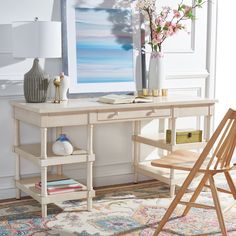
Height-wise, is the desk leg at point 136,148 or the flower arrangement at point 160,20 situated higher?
the flower arrangement at point 160,20

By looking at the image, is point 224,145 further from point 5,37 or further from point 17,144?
point 5,37

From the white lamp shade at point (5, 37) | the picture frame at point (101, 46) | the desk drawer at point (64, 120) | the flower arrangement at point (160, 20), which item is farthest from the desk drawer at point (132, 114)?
the white lamp shade at point (5, 37)

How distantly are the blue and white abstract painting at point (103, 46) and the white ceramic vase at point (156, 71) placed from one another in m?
0.21

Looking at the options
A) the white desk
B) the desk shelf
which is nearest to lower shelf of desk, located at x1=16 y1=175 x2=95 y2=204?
the white desk

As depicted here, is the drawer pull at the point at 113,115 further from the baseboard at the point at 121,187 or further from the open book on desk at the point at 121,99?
the baseboard at the point at 121,187

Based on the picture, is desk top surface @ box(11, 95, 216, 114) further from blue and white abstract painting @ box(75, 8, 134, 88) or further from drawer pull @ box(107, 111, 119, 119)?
blue and white abstract painting @ box(75, 8, 134, 88)

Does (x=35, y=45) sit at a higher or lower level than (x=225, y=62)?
higher

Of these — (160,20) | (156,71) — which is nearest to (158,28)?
(160,20)

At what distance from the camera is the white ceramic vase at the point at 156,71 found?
4.57 m

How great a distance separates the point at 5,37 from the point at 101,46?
2.66 ft

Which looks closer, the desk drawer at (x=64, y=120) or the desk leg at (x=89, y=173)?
the desk drawer at (x=64, y=120)

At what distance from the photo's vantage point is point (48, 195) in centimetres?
391

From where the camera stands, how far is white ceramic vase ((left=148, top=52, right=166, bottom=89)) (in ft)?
15.0

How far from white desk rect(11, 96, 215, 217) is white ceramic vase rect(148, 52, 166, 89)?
0.17m
